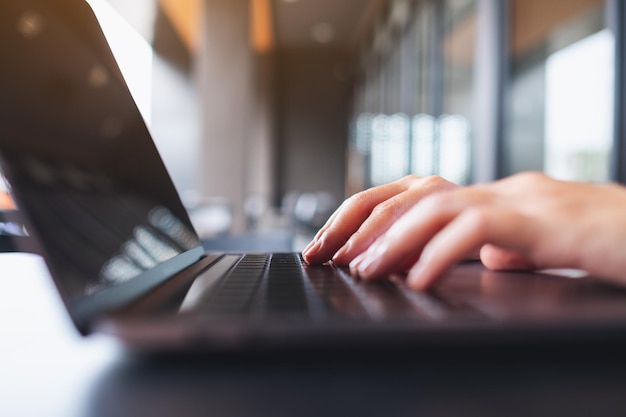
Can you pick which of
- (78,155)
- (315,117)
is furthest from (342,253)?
(315,117)

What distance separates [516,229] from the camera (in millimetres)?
287

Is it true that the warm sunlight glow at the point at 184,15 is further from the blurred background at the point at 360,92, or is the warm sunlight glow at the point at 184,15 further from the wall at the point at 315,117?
the wall at the point at 315,117

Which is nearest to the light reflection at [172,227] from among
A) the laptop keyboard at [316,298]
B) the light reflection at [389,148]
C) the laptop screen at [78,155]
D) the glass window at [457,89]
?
the laptop screen at [78,155]

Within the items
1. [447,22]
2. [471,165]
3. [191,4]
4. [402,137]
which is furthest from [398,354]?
[191,4]

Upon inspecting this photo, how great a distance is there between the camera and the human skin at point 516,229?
10.6 inches

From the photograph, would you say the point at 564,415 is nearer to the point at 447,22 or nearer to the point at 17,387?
the point at 17,387

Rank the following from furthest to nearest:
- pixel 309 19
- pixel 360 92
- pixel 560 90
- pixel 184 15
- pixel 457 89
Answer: pixel 360 92 → pixel 309 19 → pixel 184 15 → pixel 457 89 → pixel 560 90

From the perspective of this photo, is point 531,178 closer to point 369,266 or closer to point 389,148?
point 369,266

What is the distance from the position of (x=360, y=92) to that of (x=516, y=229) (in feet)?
24.7

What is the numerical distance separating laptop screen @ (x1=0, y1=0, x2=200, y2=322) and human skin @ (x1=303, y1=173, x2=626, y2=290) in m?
0.16

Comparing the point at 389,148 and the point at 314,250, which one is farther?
the point at 389,148

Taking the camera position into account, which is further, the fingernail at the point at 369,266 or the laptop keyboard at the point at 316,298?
the fingernail at the point at 369,266

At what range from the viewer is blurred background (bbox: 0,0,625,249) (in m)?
2.02

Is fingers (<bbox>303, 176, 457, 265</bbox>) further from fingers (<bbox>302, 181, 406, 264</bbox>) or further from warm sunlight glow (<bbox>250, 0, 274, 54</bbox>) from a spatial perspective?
warm sunlight glow (<bbox>250, 0, 274, 54</bbox>)
